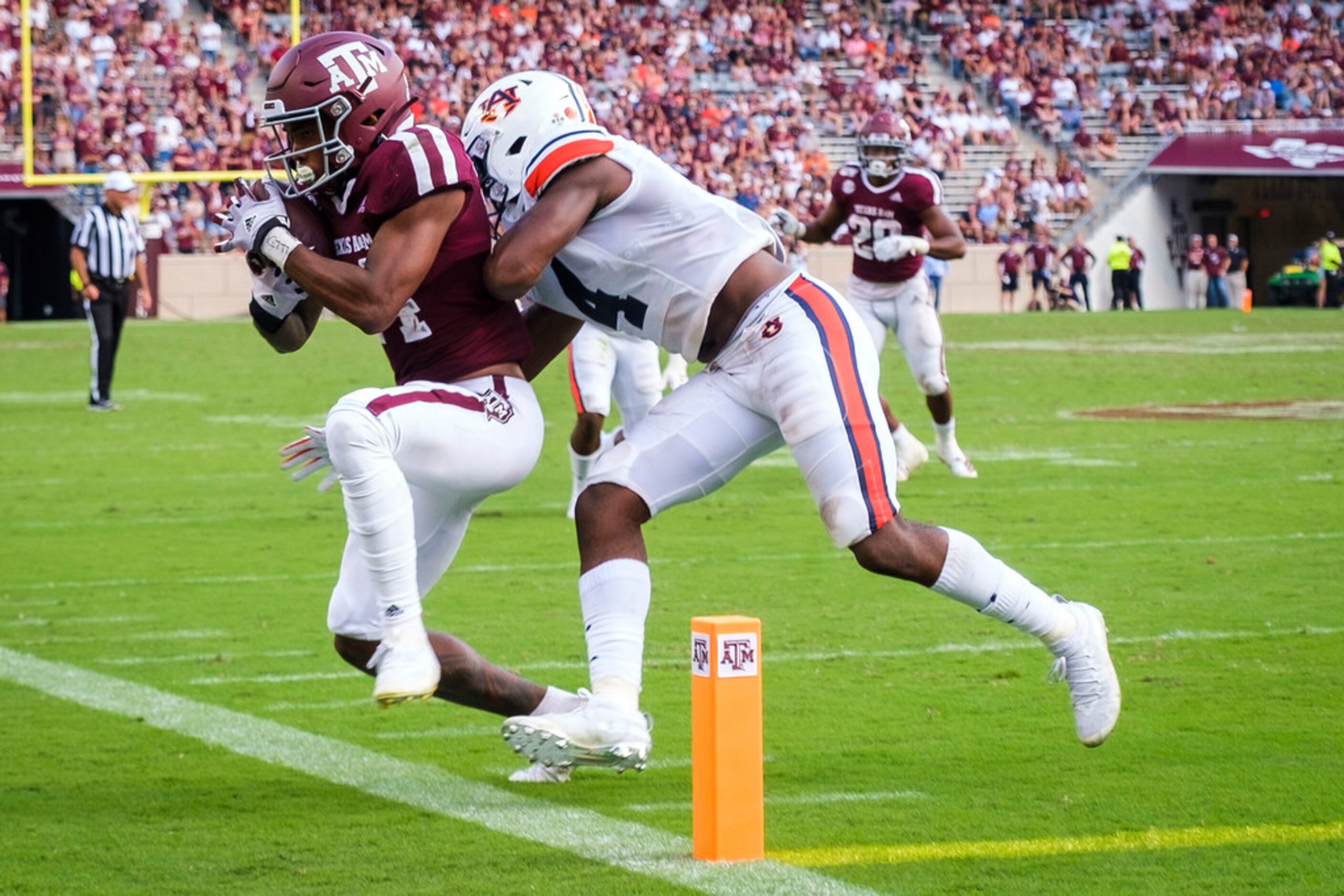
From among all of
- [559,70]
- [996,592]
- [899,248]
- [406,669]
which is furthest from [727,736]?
[559,70]

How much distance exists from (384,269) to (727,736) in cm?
118

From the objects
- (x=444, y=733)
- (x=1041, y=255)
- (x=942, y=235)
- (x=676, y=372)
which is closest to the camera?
(x=444, y=733)

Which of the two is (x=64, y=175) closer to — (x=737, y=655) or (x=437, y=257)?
(x=437, y=257)

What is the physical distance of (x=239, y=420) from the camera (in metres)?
13.9

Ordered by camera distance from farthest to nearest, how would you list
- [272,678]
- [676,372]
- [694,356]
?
[676,372], [272,678], [694,356]

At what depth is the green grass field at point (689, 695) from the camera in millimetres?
3738

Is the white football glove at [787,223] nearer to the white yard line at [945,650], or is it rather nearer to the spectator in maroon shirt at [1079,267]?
the white yard line at [945,650]

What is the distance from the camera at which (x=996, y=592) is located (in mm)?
4281

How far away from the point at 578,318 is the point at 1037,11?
32.7 m

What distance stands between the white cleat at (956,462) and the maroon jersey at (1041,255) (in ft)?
69.2

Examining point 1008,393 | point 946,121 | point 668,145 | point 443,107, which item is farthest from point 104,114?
point 1008,393

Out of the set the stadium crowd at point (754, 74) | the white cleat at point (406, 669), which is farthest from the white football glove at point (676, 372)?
the stadium crowd at point (754, 74)

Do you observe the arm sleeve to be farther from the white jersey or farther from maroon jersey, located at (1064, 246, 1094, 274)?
maroon jersey, located at (1064, 246, 1094, 274)

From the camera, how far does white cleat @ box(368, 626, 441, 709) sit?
12.5 feet
